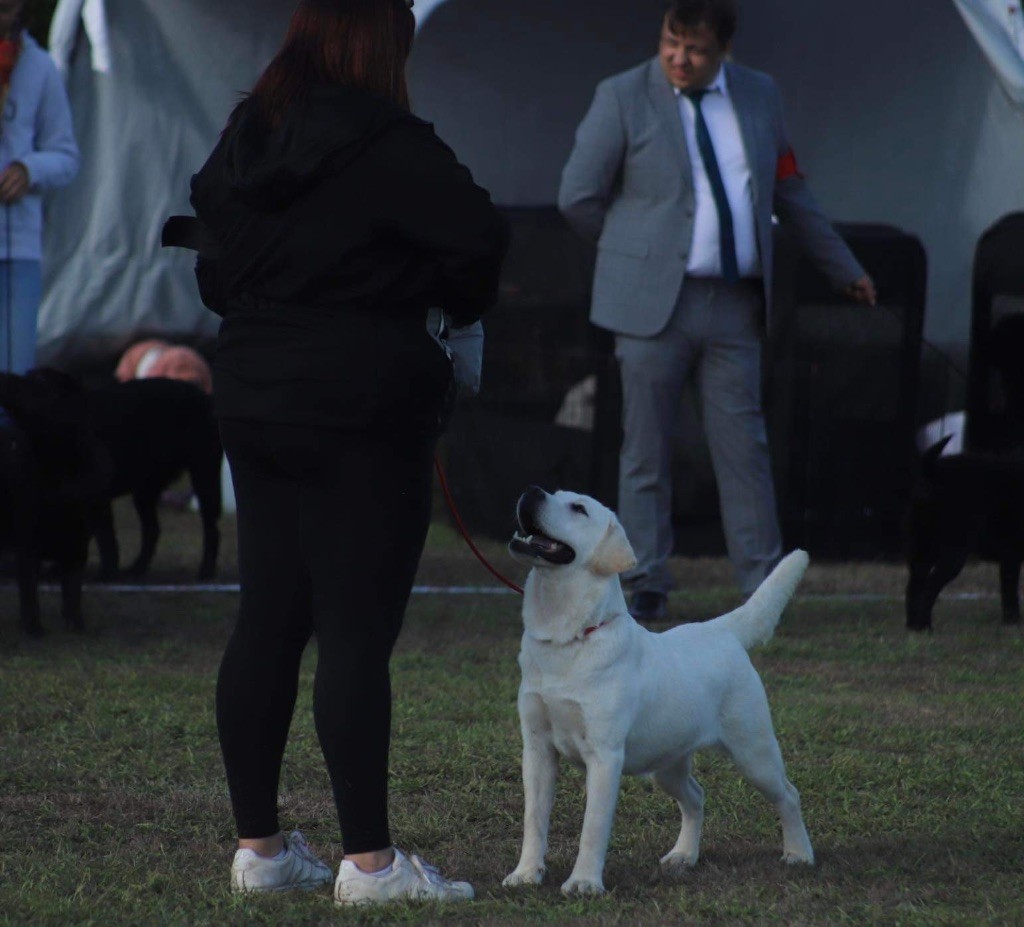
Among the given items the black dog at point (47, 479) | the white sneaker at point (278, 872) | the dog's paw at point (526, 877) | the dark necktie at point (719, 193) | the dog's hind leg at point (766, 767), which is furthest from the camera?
the dark necktie at point (719, 193)

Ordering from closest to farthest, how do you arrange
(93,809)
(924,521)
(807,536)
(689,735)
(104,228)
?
1. (689,735)
2. (93,809)
3. (924,521)
4. (807,536)
5. (104,228)

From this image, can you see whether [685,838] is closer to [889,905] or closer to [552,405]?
[889,905]

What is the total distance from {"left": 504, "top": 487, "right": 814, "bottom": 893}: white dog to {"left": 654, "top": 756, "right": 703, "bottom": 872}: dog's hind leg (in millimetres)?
22

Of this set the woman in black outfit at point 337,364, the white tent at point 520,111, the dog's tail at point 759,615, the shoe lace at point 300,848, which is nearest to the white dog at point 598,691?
the dog's tail at point 759,615

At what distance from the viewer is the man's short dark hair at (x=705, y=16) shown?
553 cm

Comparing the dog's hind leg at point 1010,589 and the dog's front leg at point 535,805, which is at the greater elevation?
the dog's front leg at point 535,805

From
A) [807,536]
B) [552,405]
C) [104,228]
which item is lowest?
[807,536]

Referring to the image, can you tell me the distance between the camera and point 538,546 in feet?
9.50

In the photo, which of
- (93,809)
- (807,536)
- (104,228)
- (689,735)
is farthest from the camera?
(104,228)

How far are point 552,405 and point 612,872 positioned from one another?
477cm

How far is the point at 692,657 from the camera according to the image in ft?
9.96

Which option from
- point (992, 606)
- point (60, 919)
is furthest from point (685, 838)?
point (992, 606)

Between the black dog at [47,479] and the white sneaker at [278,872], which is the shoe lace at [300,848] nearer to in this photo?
the white sneaker at [278,872]

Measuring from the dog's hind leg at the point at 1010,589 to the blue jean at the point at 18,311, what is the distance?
3.74 meters
